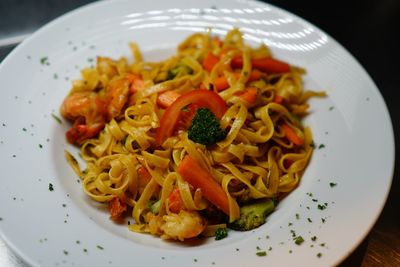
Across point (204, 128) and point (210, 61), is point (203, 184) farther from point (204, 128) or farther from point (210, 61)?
point (210, 61)

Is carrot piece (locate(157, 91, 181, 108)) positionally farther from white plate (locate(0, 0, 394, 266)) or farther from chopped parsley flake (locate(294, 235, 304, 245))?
chopped parsley flake (locate(294, 235, 304, 245))

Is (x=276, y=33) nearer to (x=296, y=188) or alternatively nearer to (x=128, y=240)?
(x=296, y=188)

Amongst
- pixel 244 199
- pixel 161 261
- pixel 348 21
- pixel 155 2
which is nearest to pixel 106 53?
pixel 155 2

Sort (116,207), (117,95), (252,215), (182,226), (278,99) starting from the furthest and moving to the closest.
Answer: (278,99) → (117,95) → (116,207) → (252,215) → (182,226)

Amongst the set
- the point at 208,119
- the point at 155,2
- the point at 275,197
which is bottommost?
the point at 275,197

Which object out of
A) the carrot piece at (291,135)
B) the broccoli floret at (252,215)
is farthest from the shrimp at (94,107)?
the broccoli floret at (252,215)

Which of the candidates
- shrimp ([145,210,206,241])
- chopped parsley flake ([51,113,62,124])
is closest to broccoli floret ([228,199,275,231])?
shrimp ([145,210,206,241])

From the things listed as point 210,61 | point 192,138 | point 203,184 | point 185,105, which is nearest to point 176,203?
point 203,184
